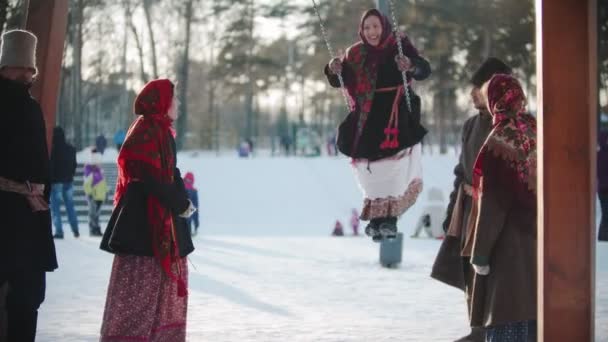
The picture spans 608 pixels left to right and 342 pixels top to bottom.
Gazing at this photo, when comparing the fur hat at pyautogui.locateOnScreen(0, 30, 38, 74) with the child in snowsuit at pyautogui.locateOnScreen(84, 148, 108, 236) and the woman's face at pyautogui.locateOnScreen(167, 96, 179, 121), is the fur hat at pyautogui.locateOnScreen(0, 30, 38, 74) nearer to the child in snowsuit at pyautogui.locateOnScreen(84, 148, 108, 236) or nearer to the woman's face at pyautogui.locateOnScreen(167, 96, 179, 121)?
the woman's face at pyautogui.locateOnScreen(167, 96, 179, 121)

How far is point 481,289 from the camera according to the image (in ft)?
20.2

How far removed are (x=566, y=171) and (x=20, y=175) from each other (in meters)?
3.01

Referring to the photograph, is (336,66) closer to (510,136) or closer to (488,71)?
(488,71)

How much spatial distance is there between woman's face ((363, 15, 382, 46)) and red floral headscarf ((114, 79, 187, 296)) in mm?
1654

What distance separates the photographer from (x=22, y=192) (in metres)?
5.63

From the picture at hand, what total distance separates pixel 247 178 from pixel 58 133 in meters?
18.0

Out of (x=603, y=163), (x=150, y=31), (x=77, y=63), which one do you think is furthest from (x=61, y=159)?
(x=150, y=31)

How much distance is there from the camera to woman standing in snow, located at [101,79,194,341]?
622cm

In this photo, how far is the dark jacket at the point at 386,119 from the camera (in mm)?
7234

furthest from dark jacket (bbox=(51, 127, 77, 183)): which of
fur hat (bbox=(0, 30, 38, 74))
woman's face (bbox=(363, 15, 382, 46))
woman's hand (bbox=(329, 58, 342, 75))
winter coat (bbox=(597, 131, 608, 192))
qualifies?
fur hat (bbox=(0, 30, 38, 74))

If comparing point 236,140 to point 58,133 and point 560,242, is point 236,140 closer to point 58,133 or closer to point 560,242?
point 58,133

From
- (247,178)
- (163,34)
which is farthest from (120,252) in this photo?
(163,34)

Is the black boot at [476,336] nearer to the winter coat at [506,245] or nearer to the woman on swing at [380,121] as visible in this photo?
the woman on swing at [380,121]


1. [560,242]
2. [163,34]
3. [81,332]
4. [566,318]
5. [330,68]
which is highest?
[163,34]
